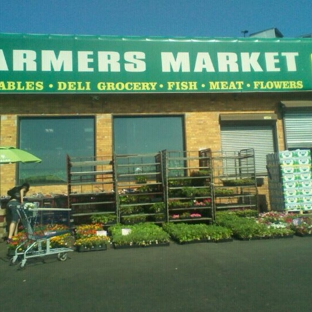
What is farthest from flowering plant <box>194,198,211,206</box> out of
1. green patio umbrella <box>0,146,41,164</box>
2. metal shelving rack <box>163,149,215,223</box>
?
green patio umbrella <box>0,146,41,164</box>

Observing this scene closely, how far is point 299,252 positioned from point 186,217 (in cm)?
406

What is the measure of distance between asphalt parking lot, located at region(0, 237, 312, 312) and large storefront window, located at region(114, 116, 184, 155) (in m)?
6.04

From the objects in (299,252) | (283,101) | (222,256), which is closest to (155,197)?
(222,256)

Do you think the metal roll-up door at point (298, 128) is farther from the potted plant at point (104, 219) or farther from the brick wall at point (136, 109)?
the potted plant at point (104, 219)

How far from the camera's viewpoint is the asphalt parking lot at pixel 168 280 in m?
4.69

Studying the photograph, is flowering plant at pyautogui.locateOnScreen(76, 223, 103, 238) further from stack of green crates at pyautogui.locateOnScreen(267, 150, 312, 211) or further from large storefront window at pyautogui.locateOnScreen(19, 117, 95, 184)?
stack of green crates at pyautogui.locateOnScreen(267, 150, 312, 211)

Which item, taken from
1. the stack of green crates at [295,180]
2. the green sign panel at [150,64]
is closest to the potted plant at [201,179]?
the stack of green crates at [295,180]

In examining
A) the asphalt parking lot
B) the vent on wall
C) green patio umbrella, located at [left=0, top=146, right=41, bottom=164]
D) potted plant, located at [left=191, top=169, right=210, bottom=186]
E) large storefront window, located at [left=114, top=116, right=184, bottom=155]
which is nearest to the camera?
the asphalt parking lot

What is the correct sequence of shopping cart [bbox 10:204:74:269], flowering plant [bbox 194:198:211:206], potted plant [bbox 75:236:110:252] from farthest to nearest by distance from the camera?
flowering plant [bbox 194:198:211:206] → potted plant [bbox 75:236:110:252] → shopping cart [bbox 10:204:74:269]

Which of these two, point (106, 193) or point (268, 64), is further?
point (268, 64)

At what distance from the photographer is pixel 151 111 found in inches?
539

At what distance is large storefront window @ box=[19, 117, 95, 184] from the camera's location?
1298 centimetres

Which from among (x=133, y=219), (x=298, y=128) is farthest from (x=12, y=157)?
(x=298, y=128)

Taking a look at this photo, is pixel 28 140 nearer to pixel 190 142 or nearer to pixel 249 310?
pixel 190 142
